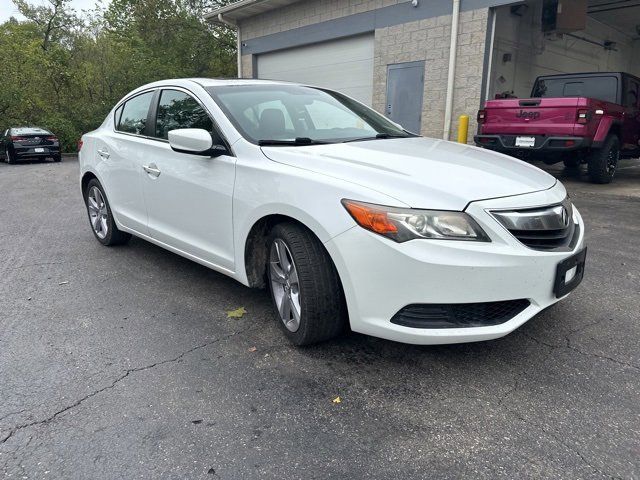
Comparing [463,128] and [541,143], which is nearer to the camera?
[541,143]

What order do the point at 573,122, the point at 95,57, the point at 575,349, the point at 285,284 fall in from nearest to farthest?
the point at 575,349
the point at 285,284
the point at 573,122
the point at 95,57

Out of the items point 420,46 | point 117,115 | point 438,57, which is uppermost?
point 420,46

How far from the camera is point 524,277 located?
2.41 meters

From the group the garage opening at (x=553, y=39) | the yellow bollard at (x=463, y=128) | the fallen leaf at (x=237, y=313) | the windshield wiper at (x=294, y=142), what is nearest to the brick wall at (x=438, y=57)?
the yellow bollard at (x=463, y=128)

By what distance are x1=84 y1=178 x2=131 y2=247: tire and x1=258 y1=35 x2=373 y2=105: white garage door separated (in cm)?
911

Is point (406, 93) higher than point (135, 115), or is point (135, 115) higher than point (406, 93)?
point (406, 93)

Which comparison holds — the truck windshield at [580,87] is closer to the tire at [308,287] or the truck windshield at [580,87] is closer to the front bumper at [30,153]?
the tire at [308,287]

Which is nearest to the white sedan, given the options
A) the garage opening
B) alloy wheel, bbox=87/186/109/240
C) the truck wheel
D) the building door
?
alloy wheel, bbox=87/186/109/240

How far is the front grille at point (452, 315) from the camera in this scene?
2.40m

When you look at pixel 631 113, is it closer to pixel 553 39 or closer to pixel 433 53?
pixel 433 53

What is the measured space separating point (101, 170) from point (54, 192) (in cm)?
568

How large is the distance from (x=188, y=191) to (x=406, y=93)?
9575 millimetres

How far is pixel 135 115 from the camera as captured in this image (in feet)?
14.6

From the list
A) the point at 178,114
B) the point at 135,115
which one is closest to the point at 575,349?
→ the point at 178,114
